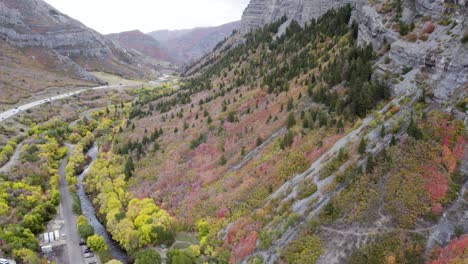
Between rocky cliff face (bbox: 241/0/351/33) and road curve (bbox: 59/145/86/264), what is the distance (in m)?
72.0

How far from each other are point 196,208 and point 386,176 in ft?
90.3

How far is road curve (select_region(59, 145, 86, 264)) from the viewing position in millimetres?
48125

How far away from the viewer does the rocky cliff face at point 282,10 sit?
304 ft

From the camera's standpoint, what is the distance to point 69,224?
56.5 meters

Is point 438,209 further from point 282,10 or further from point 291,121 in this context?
point 282,10

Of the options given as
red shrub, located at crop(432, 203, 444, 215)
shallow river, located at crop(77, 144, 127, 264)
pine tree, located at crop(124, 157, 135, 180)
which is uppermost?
red shrub, located at crop(432, 203, 444, 215)

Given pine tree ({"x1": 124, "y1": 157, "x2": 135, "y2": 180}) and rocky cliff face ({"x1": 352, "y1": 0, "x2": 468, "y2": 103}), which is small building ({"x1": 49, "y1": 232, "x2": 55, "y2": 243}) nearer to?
pine tree ({"x1": 124, "y1": 157, "x2": 135, "y2": 180})

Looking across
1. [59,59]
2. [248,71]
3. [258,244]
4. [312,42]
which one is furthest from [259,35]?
[59,59]

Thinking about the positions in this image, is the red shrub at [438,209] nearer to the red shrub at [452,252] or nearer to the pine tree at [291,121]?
the red shrub at [452,252]

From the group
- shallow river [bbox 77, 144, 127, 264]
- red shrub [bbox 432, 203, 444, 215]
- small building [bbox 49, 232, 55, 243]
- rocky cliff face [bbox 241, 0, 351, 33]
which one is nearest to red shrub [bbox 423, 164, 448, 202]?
red shrub [bbox 432, 203, 444, 215]

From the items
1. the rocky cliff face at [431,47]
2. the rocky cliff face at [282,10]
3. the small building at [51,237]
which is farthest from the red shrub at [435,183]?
the rocky cliff face at [282,10]

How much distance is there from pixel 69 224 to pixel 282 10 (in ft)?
322

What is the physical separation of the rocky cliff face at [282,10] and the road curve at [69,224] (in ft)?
236

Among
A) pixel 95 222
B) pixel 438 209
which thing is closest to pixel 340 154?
pixel 438 209
